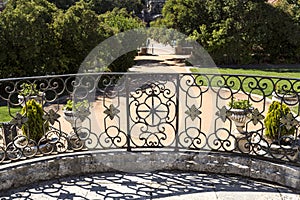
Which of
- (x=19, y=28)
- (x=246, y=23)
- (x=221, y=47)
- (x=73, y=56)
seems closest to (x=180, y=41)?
(x=221, y=47)

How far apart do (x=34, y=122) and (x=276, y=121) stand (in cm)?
269

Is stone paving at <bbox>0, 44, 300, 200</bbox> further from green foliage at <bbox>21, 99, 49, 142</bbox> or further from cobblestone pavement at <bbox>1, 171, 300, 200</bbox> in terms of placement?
green foliage at <bbox>21, 99, 49, 142</bbox>

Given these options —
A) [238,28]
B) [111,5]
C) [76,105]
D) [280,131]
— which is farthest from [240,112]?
[111,5]

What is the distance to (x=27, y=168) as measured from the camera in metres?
3.52

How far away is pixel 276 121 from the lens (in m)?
3.87

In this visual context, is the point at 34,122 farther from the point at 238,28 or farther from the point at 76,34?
the point at 238,28

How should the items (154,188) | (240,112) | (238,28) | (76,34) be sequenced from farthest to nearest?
(238,28)
(76,34)
(240,112)
(154,188)

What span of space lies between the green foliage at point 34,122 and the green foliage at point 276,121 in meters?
2.52

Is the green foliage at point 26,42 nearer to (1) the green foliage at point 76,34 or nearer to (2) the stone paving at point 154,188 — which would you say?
(1) the green foliage at point 76,34

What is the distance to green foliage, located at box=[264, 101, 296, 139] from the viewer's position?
12.5 feet

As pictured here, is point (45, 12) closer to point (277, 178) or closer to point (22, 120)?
point (22, 120)

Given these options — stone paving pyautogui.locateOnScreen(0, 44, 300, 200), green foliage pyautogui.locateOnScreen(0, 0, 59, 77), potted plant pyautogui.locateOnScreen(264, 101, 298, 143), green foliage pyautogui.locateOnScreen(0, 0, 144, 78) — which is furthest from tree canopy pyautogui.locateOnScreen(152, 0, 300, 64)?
stone paving pyautogui.locateOnScreen(0, 44, 300, 200)

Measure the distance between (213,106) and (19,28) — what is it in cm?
590

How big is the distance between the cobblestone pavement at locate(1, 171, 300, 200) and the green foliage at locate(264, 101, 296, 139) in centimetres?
66
